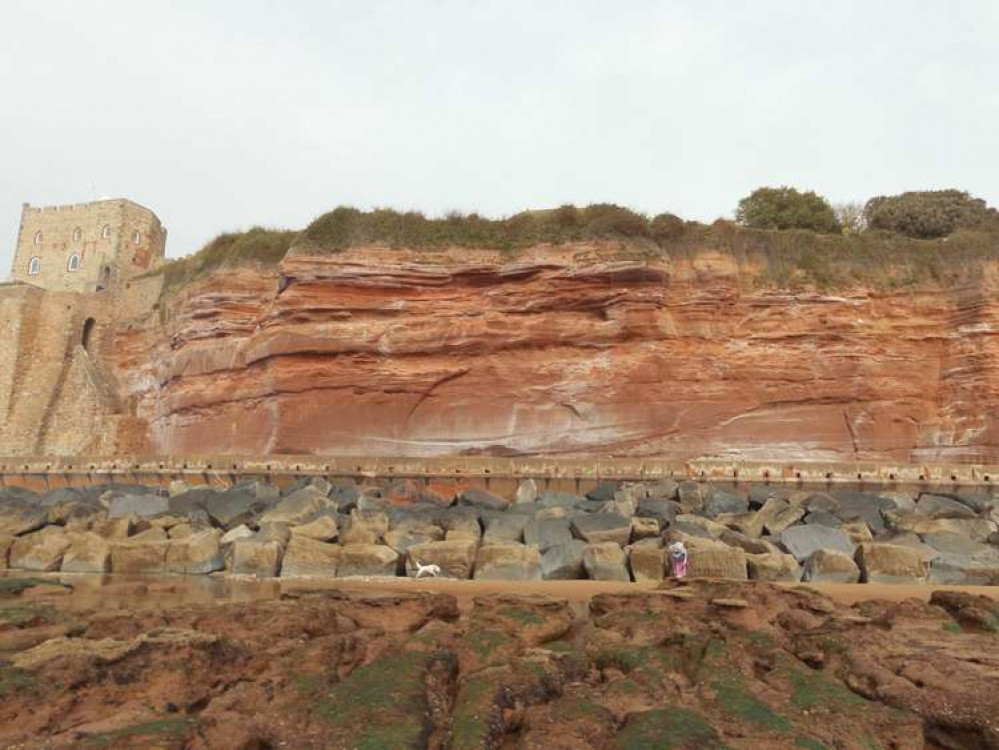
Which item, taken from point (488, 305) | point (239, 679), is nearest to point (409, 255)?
point (488, 305)

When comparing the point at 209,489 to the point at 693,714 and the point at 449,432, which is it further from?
the point at 693,714

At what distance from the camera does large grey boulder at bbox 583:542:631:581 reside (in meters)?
9.91

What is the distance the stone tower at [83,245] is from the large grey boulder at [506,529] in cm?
3147

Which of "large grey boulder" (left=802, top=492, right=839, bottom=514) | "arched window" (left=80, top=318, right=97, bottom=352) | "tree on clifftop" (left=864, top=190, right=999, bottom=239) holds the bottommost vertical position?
"large grey boulder" (left=802, top=492, right=839, bottom=514)

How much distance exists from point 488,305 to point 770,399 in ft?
24.8

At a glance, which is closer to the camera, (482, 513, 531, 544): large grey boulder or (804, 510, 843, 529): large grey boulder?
(482, 513, 531, 544): large grey boulder

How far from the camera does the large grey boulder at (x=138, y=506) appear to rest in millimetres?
13164

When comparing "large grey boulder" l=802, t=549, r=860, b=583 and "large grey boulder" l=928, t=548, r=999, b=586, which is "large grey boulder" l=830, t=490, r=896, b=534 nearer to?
"large grey boulder" l=928, t=548, r=999, b=586

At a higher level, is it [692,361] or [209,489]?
[692,361]

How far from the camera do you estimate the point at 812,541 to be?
10891 millimetres

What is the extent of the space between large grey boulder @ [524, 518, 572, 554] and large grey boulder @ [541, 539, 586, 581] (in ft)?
1.47

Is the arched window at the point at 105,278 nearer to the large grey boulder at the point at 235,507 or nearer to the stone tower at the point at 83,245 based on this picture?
the stone tower at the point at 83,245

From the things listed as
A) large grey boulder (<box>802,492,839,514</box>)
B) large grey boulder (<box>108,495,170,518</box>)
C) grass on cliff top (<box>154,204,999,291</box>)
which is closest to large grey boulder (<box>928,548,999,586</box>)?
large grey boulder (<box>802,492,839,514</box>)

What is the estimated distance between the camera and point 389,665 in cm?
467
